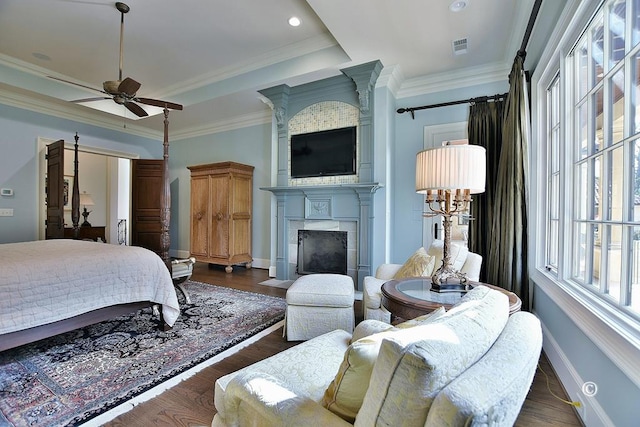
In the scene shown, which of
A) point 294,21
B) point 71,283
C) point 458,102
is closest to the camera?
point 71,283

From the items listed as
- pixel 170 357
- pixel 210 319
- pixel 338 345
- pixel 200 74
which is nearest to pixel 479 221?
pixel 338 345

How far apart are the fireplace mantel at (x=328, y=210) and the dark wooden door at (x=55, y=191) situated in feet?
10.1

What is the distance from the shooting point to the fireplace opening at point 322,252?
4086 millimetres

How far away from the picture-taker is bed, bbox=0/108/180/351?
1817mm

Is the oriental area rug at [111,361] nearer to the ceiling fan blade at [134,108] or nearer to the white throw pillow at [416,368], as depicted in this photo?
the white throw pillow at [416,368]

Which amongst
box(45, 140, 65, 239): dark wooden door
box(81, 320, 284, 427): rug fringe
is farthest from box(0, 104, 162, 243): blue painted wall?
box(81, 320, 284, 427): rug fringe

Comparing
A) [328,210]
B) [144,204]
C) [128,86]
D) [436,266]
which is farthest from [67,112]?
[436,266]

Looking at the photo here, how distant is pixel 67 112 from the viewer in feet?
16.3

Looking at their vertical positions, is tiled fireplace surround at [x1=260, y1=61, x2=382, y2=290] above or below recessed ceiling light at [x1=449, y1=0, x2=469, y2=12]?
below

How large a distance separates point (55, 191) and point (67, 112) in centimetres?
148

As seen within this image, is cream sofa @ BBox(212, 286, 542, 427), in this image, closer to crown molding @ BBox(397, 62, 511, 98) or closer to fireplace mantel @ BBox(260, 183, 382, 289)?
fireplace mantel @ BBox(260, 183, 382, 289)

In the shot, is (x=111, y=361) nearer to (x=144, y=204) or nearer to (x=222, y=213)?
(x=222, y=213)

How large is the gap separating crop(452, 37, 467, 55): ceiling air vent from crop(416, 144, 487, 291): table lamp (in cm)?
217

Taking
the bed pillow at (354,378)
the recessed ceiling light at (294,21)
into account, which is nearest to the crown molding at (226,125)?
the recessed ceiling light at (294,21)
